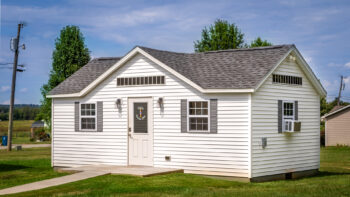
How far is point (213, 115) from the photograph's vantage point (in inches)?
660

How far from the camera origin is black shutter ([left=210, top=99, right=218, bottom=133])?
1672 centimetres

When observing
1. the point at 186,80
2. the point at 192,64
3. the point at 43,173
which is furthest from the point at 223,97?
the point at 43,173

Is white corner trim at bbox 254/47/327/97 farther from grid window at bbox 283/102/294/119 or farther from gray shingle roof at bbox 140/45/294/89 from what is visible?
grid window at bbox 283/102/294/119

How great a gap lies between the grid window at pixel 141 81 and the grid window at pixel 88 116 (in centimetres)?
165

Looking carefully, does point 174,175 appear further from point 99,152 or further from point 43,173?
point 43,173

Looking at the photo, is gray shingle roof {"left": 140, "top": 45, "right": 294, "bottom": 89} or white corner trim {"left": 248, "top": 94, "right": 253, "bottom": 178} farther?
gray shingle roof {"left": 140, "top": 45, "right": 294, "bottom": 89}

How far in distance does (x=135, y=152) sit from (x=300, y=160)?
6.16m

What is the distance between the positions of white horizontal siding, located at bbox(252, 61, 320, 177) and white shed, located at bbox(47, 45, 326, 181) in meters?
0.03

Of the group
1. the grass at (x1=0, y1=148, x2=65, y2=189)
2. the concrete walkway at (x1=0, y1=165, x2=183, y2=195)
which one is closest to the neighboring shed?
the grass at (x1=0, y1=148, x2=65, y2=189)

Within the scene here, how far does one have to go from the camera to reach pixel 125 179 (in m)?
15.6

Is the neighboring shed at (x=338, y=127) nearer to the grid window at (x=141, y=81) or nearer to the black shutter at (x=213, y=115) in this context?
the grid window at (x=141, y=81)

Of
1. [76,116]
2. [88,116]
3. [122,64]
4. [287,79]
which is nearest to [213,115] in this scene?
[287,79]

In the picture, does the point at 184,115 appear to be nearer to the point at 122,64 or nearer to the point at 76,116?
the point at 122,64

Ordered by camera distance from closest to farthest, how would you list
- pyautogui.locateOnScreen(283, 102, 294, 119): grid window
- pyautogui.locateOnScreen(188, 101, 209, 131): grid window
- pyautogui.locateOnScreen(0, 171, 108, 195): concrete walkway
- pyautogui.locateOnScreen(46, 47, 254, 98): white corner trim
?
1. pyautogui.locateOnScreen(0, 171, 108, 195): concrete walkway
2. pyautogui.locateOnScreen(46, 47, 254, 98): white corner trim
3. pyautogui.locateOnScreen(188, 101, 209, 131): grid window
4. pyautogui.locateOnScreen(283, 102, 294, 119): grid window
